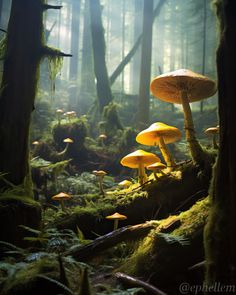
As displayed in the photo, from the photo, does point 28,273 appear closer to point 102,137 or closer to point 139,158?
point 139,158

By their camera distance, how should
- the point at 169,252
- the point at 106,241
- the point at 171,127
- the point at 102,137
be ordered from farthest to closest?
1. the point at 102,137
2. the point at 171,127
3. the point at 106,241
4. the point at 169,252

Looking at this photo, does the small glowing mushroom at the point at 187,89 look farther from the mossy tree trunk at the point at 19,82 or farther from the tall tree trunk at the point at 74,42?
the tall tree trunk at the point at 74,42

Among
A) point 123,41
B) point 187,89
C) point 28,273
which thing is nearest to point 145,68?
point 187,89

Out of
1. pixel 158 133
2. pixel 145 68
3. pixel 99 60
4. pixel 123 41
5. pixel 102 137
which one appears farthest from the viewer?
pixel 123 41

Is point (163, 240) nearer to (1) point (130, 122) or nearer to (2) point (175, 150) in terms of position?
(2) point (175, 150)

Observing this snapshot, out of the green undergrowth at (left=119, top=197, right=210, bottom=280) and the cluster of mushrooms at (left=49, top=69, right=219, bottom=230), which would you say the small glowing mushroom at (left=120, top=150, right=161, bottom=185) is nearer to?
the cluster of mushrooms at (left=49, top=69, right=219, bottom=230)

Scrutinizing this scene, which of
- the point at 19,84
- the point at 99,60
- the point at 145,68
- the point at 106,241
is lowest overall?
the point at 106,241

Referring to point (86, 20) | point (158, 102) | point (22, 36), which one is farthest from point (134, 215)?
point (86, 20)

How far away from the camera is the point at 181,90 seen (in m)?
5.83

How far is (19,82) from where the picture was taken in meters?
5.27

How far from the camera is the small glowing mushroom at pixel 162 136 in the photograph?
225 inches

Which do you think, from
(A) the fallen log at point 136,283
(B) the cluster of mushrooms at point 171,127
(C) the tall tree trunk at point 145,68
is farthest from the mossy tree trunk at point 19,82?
(C) the tall tree trunk at point 145,68

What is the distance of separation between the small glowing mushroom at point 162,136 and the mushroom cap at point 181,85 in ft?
2.63

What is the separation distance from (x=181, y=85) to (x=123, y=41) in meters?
33.2
